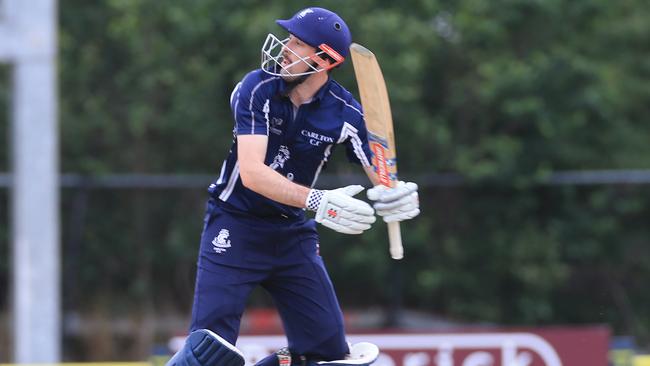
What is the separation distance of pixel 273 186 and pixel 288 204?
4.6 inches

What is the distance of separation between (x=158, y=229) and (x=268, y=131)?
218 inches

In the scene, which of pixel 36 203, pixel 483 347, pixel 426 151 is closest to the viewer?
pixel 483 347

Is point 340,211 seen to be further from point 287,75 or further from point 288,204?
point 287,75

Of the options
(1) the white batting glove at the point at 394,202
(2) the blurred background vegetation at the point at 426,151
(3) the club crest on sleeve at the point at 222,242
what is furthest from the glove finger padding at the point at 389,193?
(2) the blurred background vegetation at the point at 426,151

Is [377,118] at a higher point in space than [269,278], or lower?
higher

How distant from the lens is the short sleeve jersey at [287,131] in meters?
4.39

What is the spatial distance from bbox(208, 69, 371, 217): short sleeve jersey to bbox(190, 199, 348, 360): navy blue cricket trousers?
0.07 meters

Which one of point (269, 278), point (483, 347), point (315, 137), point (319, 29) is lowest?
point (483, 347)

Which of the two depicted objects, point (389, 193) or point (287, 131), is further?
point (287, 131)

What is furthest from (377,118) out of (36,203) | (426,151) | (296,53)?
(426,151)

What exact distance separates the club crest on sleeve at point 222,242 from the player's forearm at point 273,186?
349 millimetres

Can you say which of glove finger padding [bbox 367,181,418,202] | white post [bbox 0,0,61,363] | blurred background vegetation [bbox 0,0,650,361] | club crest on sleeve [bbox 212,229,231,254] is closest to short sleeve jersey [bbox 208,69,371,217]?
club crest on sleeve [bbox 212,229,231,254]

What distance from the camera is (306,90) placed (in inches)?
177

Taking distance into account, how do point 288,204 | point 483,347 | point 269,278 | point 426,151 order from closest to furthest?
point 288,204, point 269,278, point 483,347, point 426,151
